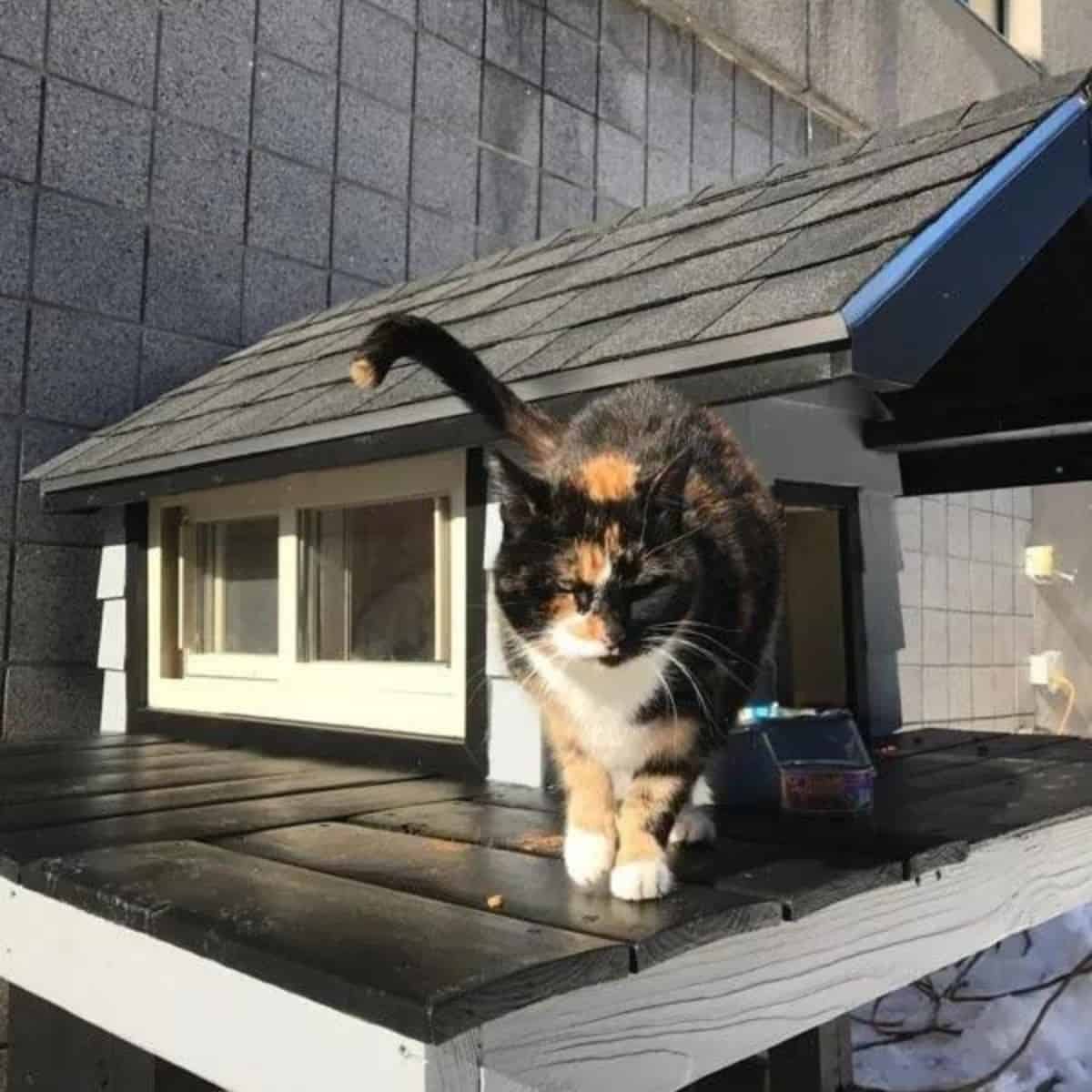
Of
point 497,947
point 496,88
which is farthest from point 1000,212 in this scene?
point 496,88

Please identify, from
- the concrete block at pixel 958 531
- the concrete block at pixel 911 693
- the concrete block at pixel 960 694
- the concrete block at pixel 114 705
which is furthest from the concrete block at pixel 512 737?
the concrete block at pixel 958 531

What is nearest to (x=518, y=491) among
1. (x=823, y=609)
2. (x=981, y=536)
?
(x=823, y=609)

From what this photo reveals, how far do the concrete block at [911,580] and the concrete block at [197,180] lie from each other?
3063 millimetres

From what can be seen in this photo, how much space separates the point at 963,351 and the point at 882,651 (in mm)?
710

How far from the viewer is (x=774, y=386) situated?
50.9 inches

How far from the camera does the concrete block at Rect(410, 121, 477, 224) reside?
3.53 metres

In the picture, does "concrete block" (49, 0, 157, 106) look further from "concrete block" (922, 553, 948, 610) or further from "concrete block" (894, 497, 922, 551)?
"concrete block" (922, 553, 948, 610)

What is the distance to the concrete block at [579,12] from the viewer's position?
13.0 feet

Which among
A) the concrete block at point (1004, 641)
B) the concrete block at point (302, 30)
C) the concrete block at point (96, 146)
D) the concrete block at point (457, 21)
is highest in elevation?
the concrete block at point (457, 21)

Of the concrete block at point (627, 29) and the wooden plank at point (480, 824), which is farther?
the concrete block at point (627, 29)

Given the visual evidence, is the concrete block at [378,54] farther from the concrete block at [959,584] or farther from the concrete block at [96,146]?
the concrete block at [959,584]

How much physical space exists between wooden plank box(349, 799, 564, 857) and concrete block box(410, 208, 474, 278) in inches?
87.1

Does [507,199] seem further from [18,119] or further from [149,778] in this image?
[149,778]

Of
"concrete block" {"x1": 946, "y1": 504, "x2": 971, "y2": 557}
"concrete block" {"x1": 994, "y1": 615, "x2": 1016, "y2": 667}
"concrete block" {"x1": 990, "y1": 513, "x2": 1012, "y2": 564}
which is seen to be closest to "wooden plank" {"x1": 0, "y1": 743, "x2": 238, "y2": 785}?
"concrete block" {"x1": 946, "y1": 504, "x2": 971, "y2": 557}
